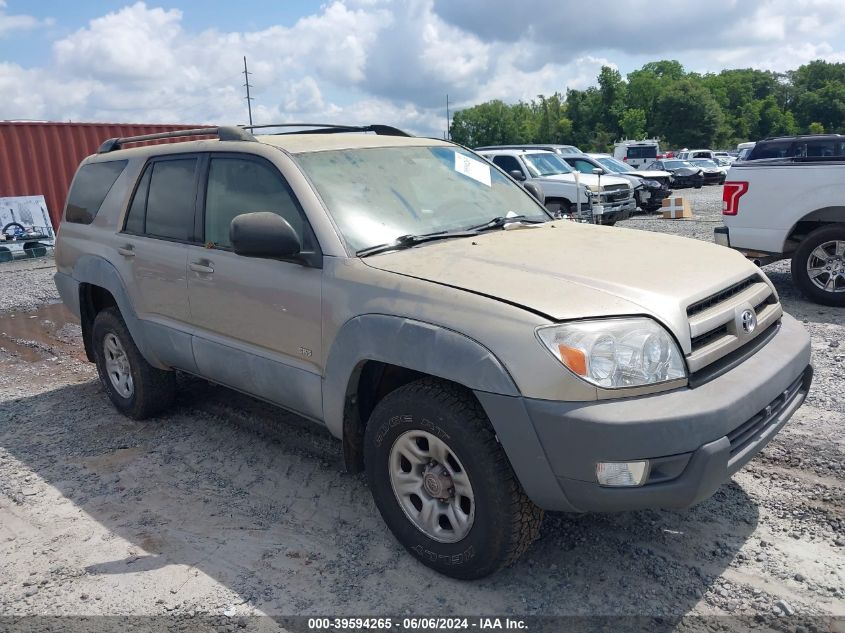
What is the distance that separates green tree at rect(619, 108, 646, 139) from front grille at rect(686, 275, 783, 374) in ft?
265

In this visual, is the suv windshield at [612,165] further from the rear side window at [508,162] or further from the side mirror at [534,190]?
the side mirror at [534,190]

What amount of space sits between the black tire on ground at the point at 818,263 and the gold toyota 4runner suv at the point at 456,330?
4.18 m

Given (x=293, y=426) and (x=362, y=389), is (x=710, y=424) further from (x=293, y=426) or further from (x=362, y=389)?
(x=293, y=426)

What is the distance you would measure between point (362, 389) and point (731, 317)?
1642 mm

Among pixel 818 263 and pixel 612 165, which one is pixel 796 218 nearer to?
pixel 818 263

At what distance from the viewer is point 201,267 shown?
398 centimetres

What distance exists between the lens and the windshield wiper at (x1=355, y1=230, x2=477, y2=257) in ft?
10.7

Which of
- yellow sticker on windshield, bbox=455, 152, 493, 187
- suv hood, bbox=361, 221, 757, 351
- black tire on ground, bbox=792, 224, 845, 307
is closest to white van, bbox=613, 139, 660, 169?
black tire on ground, bbox=792, 224, 845, 307

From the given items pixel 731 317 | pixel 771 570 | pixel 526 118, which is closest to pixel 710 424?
pixel 731 317

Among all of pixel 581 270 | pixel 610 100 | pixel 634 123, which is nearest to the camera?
pixel 581 270

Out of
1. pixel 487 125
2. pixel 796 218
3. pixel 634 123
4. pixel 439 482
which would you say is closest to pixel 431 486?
pixel 439 482

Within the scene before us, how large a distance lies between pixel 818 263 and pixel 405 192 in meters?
5.38

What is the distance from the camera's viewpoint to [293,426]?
4.61 metres

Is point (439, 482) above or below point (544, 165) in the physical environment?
below
